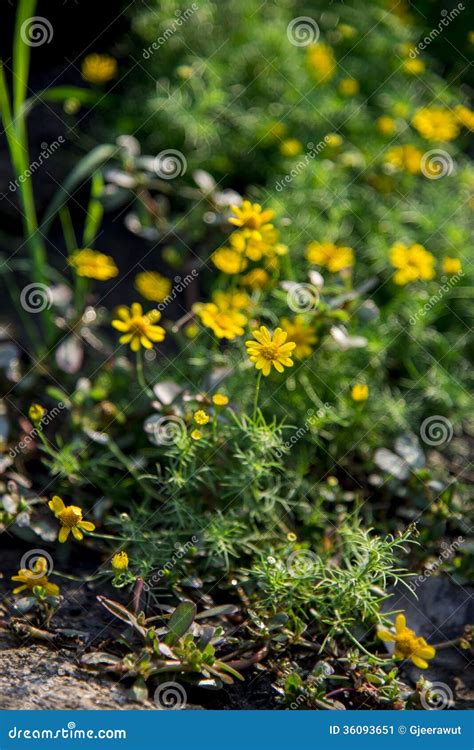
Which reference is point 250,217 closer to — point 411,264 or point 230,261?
point 230,261

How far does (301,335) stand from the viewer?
2135mm

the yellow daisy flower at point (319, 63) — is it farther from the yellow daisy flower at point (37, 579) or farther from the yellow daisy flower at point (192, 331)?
the yellow daisy flower at point (37, 579)

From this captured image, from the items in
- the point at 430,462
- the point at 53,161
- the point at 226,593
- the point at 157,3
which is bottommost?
the point at 226,593

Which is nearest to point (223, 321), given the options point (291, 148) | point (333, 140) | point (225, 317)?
point (225, 317)

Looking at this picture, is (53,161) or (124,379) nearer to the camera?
(124,379)

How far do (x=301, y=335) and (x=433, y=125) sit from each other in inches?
51.7

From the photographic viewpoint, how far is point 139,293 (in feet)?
8.92

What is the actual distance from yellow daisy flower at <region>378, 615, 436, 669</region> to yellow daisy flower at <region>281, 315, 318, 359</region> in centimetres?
74

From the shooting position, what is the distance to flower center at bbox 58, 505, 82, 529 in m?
1.74

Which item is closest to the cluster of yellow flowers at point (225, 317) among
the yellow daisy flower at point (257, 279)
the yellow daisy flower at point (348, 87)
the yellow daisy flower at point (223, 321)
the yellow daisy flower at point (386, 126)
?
the yellow daisy flower at point (223, 321)

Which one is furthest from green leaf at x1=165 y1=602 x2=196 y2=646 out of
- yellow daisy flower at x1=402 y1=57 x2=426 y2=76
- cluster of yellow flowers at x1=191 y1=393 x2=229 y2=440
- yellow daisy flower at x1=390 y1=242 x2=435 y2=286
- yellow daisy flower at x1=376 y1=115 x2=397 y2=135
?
yellow daisy flower at x1=402 y1=57 x2=426 y2=76

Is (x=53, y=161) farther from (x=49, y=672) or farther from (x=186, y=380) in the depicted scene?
(x=49, y=672)

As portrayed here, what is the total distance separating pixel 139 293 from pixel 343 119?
1079 millimetres
